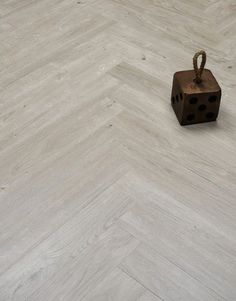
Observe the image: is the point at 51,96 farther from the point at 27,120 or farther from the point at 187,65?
the point at 187,65

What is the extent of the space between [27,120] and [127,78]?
38 cm

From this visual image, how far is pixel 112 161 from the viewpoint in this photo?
52.4 inches

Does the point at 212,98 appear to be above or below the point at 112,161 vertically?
above

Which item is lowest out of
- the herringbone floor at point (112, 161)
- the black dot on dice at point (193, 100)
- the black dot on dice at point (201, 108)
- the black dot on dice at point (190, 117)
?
the herringbone floor at point (112, 161)

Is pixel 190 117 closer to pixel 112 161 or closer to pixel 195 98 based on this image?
pixel 195 98

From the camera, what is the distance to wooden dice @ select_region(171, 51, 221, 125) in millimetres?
1359

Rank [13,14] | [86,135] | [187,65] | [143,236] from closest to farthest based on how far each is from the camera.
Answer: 1. [143,236]
2. [86,135]
3. [187,65]
4. [13,14]

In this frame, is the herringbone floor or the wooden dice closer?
the herringbone floor

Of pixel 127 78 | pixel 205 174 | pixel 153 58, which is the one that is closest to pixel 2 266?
pixel 205 174

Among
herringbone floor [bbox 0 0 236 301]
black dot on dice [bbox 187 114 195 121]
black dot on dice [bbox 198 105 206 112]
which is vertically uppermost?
black dot on dice [bbox 198 105 206 112]

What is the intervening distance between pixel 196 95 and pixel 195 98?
1cm

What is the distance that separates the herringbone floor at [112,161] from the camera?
108 centimetres

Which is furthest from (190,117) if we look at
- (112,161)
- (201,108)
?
(112,161)

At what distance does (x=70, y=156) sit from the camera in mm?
1346
